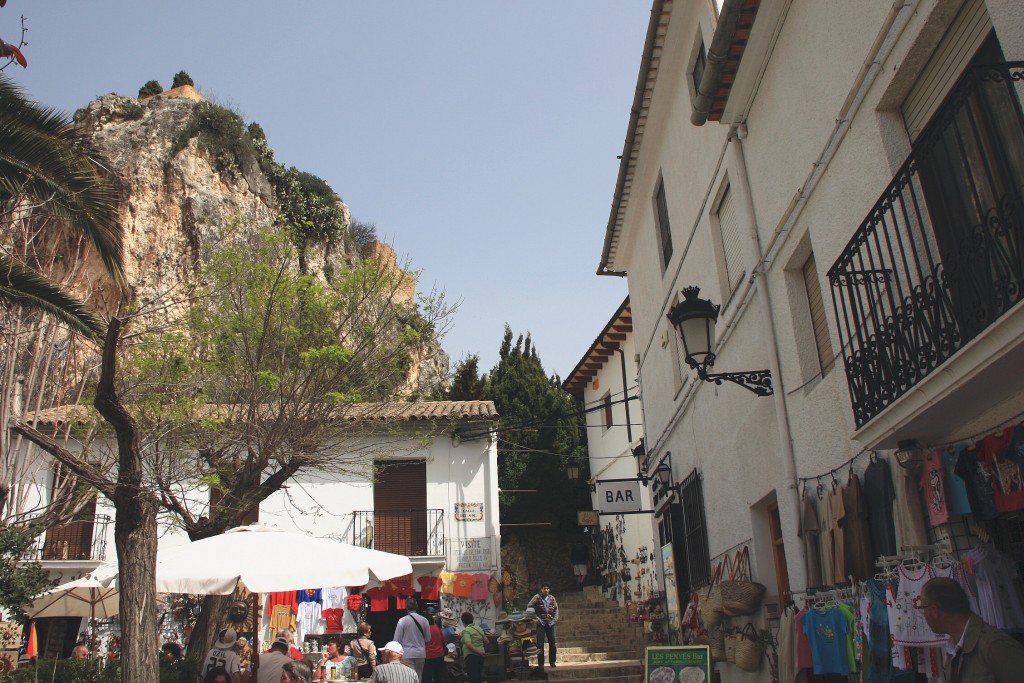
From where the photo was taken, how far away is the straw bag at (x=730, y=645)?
8961 mm

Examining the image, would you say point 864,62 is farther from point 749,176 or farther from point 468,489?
point 468,489

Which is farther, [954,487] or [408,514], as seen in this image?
[408,514]

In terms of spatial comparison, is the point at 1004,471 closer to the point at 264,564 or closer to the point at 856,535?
the point at 856,535

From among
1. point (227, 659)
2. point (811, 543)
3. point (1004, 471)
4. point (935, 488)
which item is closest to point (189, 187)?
point (227, 659)

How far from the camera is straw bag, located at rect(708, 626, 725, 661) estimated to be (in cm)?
956

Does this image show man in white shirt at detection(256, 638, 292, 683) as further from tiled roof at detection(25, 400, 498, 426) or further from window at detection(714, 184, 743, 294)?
tiled roof at detection(25, 400, 498, 426)

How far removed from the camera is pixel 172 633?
1830cm

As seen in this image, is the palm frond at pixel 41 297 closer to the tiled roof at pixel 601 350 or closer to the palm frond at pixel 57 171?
the palm frond at pixel 57 171

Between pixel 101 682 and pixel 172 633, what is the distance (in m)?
9.94

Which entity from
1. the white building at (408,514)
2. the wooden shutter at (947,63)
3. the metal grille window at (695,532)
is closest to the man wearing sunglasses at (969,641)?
the wooden shutter at (947,63)

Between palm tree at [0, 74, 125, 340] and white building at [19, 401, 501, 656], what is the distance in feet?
37.2

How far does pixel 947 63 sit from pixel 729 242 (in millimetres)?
4515

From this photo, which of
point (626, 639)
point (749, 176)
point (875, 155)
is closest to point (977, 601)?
point (875, 155)

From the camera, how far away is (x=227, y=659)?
28.6 feet
